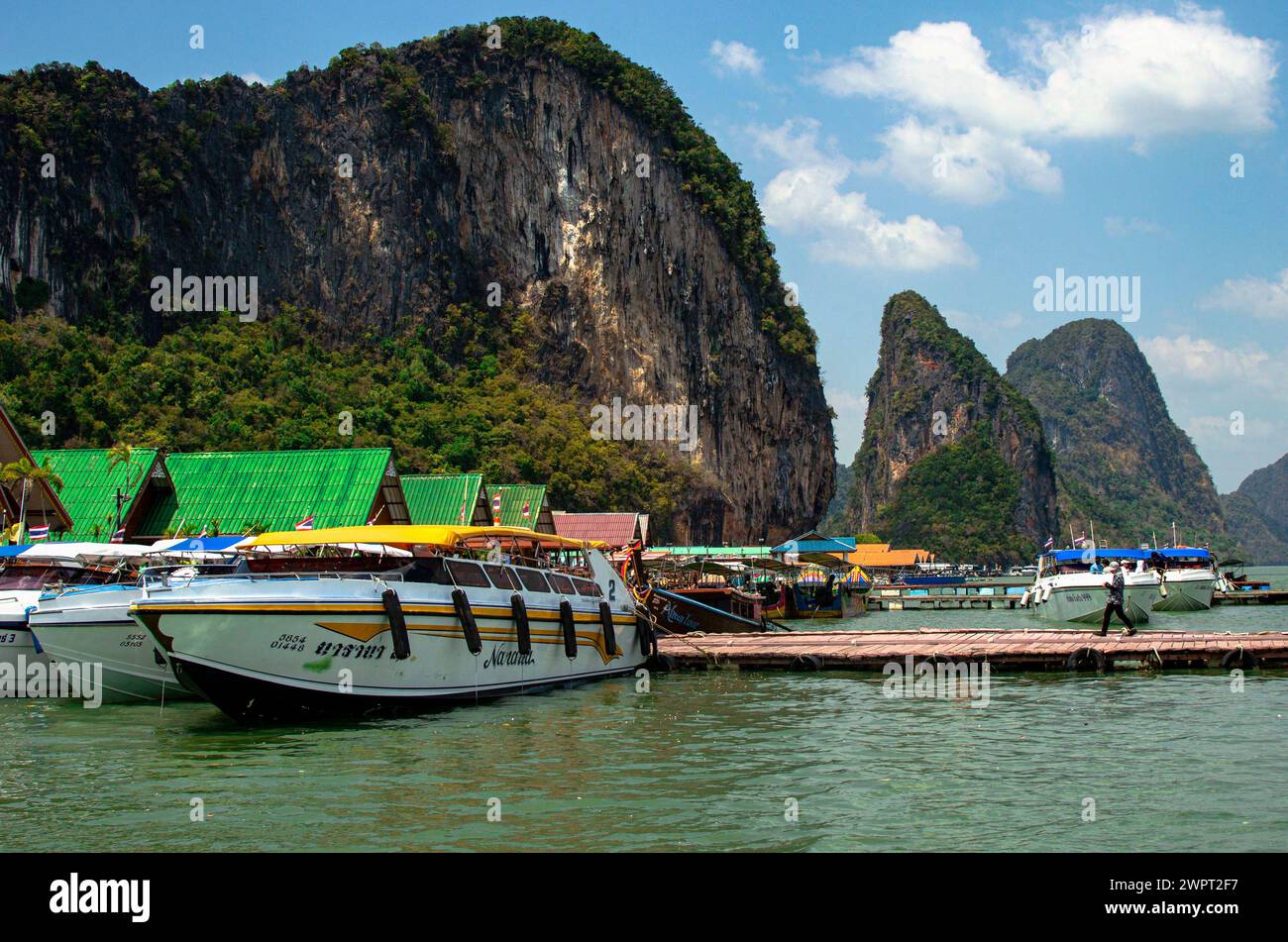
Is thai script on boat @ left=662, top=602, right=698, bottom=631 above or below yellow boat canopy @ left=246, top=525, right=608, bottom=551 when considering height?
below

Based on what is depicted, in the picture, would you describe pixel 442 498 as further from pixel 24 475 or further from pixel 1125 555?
pixel 1125 555

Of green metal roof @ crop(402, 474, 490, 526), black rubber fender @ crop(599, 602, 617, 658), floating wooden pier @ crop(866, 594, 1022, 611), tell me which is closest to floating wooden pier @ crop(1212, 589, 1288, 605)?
floating wooden pier @ crop(866, 594, 1022, 611)

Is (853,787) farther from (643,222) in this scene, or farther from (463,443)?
(643,222)

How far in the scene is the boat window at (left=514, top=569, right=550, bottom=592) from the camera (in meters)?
23.7

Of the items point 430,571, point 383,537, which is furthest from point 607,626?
point 430,571

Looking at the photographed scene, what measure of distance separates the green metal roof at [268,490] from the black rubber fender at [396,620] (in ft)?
81.1

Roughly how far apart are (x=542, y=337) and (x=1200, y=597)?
226ft

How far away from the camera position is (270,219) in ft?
354

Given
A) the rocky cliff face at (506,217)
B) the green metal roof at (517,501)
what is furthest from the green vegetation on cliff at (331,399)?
the green metal roof at (517,501)

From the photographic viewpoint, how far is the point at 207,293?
104 m

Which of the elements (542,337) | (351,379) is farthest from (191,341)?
(542,337)

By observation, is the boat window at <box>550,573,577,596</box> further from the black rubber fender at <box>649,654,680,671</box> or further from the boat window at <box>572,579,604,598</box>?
the black rubber fender at <box>649,654,680,671</box>

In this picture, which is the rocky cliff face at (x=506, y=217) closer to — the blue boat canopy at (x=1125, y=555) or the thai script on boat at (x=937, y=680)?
the blue boat canopy at (x=1125, y=555)
